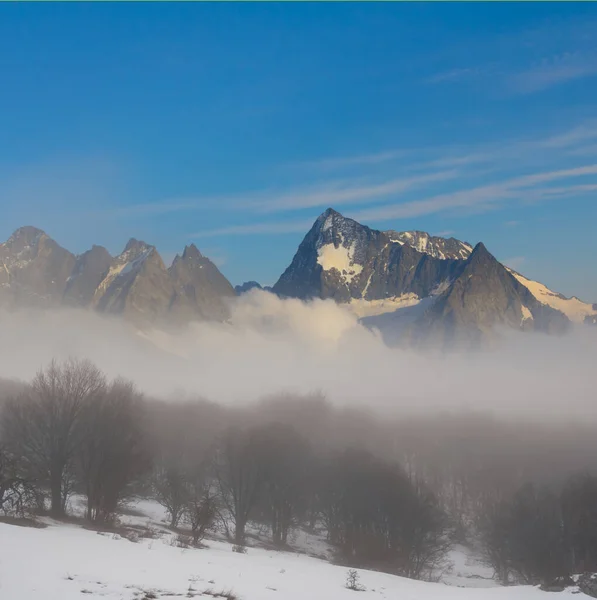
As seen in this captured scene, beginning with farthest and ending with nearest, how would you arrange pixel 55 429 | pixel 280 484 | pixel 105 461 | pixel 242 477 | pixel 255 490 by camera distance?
pixel 280 484 → pixel 242 477 → pixel 255 490 → pixel 105 461 → pixel 55 429

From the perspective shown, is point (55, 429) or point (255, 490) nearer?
point (55, 429)

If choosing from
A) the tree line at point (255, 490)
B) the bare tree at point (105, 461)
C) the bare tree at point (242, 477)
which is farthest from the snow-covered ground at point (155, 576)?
the bare tree at point (242, 477)

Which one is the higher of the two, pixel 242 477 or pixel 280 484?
pixel 242 477

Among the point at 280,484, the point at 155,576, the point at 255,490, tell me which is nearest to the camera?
the point at 155,576

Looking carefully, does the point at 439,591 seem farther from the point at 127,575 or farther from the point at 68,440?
the point at 68,440

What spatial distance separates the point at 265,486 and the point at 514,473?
108 m

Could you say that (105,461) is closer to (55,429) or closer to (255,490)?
(55,429)

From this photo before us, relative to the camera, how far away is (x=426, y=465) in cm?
18688

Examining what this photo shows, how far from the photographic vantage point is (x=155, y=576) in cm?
2189

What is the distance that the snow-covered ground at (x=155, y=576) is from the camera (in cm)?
1927

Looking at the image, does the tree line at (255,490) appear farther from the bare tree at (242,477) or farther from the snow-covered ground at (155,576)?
the snow-covered ground at (155,576)

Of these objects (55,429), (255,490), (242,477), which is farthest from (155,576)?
(242,477)

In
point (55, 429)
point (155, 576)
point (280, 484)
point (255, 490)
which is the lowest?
point (255, 490)

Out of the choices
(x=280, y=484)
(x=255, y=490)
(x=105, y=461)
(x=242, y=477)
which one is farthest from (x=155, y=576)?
(x=280, y=484)
